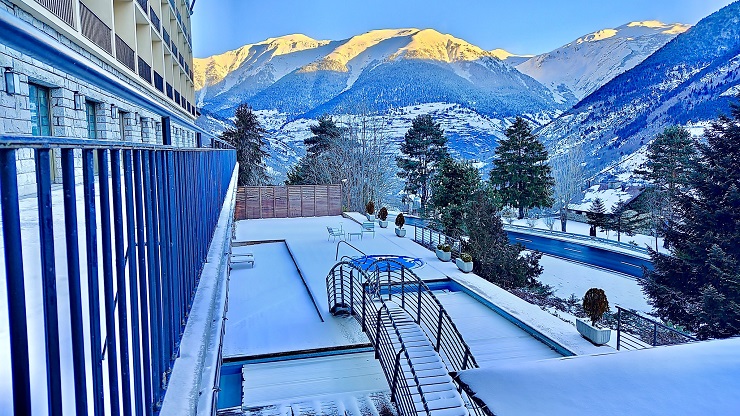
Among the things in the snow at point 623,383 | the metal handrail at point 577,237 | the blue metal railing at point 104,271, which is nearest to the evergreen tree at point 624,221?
the metal handrail at point 577,237

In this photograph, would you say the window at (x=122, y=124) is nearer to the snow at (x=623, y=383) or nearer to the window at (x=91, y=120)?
the window at (x=91, y=120)

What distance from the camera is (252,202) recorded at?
22.2 metres

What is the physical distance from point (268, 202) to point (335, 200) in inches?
121

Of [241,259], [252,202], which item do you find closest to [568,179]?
[252,202]

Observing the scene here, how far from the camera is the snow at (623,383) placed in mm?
2297

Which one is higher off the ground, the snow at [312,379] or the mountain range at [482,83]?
the mountain range at [482,83]

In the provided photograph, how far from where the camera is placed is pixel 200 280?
2.80 meters

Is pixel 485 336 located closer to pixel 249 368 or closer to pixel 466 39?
pixel 249 368

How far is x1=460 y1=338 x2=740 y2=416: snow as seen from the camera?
230cm

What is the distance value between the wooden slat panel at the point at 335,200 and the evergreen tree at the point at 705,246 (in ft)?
42.1

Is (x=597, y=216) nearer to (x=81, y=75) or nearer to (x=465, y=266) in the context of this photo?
(x=465, y=266)

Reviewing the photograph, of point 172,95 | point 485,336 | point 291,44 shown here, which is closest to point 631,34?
point 291,44

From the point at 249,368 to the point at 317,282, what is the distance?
3727mm

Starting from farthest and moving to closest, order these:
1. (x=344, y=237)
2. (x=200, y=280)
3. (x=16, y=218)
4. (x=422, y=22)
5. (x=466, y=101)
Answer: (x=422, y=22), (x=466, y=101), (x=344, y=237), (x=200, y=280), (x=16, y=218)
